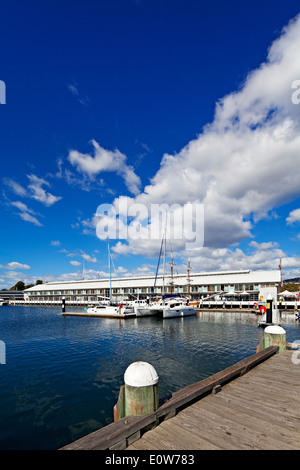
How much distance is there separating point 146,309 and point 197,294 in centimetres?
3680

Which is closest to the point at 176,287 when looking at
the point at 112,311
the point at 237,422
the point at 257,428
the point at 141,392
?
the point at 112,311

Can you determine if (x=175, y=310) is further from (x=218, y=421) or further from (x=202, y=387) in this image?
(x=218, y=421)

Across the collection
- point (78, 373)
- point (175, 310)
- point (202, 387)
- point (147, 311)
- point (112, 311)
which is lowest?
point (112, 311)

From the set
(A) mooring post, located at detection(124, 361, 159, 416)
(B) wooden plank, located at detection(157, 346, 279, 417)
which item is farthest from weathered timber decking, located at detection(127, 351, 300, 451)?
(A) mooring post, located at detection(124, 361, 159, 416)

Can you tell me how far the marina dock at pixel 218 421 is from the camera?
4.46 metres

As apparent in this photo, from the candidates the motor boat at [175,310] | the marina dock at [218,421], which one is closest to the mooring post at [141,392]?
the marina dock at [218,421]

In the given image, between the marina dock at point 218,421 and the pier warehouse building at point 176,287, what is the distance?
5696 centimetres

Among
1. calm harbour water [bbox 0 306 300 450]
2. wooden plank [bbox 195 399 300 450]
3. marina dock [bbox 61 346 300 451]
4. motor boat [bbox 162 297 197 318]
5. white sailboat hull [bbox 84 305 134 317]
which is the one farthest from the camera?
white sailboat hull [bbox 84 305 134 317]

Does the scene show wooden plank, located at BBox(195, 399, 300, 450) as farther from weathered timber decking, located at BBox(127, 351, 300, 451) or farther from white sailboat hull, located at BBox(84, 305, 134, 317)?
white sailboat hull, located at BBox(84, 305, 134, 317)

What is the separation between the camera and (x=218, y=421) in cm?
534

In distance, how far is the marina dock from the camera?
446 centimetres

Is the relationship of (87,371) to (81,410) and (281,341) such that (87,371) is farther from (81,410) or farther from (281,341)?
(281,341)

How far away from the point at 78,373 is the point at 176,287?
76123 millimetres
